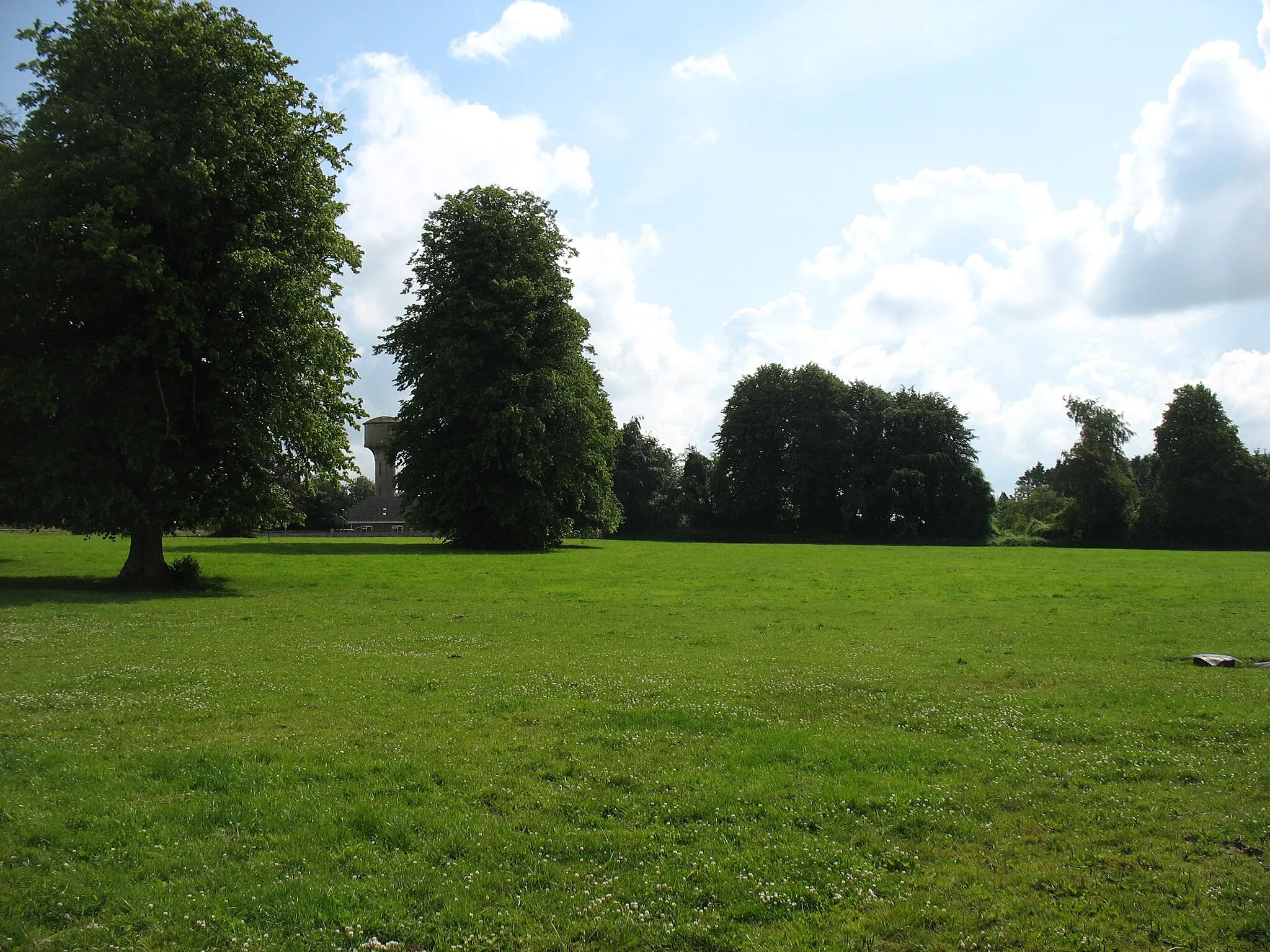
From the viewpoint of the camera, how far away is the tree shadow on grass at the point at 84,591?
2703 centimetres

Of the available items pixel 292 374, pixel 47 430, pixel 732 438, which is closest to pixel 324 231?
pixel 292 374

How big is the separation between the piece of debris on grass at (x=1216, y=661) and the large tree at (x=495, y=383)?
44382 millimetres

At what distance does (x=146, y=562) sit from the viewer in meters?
32.7

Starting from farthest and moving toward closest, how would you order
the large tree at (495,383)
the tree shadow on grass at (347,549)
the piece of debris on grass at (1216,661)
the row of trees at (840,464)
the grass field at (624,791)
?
the row of trees at (840,464)
the large tree at (495,383)
the tree shadow on grass at (347,549)
the piece of debris on grass at (1216,661)
the grass field at (624,791)

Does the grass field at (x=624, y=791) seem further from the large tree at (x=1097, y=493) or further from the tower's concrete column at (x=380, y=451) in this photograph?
the tower's concrete column at (x=380, y=451)

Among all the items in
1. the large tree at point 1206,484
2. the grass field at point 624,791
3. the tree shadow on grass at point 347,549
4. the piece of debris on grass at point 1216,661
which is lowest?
the grass field at point 624,791

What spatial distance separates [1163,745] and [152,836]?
38.5 feet

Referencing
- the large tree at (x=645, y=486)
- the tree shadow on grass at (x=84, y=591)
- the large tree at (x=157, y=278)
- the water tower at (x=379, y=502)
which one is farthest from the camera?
the water tower at (x=379, y=502)

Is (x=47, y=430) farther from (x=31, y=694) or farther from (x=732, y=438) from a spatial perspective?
(x=732, y=438)

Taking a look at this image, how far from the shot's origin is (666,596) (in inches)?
1259

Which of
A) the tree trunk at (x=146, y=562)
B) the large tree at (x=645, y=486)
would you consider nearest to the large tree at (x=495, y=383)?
the tree trunk at (x=146, y=562)

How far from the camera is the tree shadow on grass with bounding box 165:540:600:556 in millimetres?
54125

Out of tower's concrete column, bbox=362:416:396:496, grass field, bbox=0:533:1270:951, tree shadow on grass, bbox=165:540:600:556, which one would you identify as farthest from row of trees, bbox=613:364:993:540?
grass field, bbox=0:533:1270:951

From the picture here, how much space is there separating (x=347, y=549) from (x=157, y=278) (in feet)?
113
